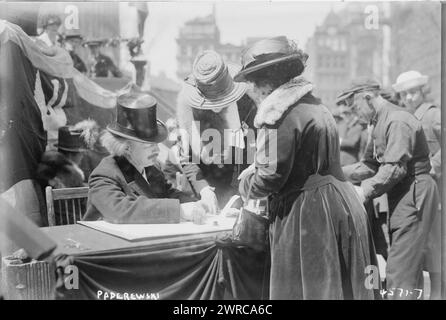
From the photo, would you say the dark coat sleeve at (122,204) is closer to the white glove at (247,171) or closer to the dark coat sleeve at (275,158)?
the white glove at (247,171)

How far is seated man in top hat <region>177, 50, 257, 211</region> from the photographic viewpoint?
132 inches

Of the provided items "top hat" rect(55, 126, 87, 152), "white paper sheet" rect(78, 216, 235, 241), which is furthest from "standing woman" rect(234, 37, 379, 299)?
"top hat" rect(55, 126, 87, 152)

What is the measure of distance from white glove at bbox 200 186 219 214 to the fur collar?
0.59 meters

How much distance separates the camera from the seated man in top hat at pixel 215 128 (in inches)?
132

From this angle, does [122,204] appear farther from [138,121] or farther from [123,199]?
[138,121]

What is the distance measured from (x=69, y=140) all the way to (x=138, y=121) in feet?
1.65

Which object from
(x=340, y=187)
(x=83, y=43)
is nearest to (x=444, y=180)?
(x=340, y=187)

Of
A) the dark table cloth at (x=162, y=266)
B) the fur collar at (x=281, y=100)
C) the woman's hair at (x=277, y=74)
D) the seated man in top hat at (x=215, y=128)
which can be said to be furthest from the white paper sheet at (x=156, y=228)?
the woman's hair at (x=277, y=74)

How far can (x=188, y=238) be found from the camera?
2.93 m

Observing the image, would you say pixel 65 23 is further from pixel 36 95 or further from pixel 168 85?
pixel 168 85

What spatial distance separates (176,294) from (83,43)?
1.76 meters

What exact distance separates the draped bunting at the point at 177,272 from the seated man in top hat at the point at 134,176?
0.28 metres

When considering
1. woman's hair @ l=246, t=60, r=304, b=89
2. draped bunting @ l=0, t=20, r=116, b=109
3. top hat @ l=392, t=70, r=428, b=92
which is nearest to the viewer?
woman's hair @ l=246, t=60, r=304, b=89

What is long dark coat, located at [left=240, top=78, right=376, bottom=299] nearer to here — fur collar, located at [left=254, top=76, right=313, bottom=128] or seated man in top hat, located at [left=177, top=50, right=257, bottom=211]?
fur collar, located at [left=254, top=76, right=313, bottom=128]
